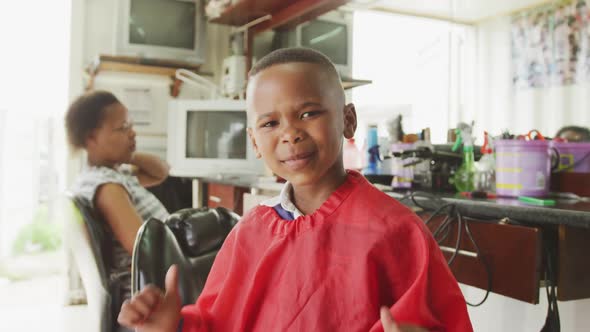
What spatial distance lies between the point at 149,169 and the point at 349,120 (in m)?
1.90

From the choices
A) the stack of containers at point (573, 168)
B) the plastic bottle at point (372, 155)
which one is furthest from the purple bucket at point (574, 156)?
the plastic bottle at point (372, 155)

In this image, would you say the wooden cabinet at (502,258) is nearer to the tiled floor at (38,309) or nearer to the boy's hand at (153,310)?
the boy's hand at (153,310)

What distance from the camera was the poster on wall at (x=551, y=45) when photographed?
1.60 m

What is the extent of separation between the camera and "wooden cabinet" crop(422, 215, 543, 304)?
3.84ft

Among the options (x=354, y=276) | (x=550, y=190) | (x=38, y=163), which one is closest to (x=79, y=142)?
(x=354, y=276)

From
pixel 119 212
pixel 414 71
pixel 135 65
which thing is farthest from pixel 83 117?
pixel 135 65

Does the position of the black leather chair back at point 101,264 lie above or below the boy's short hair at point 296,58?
below

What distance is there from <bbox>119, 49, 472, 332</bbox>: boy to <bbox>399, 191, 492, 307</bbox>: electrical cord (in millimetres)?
629

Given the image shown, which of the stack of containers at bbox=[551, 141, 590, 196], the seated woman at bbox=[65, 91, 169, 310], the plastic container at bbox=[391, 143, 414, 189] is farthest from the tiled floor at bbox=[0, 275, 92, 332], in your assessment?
the stack of containers at bbox=[551, 141, 590, 196]

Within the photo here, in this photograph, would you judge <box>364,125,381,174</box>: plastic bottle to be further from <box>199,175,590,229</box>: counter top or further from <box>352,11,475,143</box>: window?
<box>199,175,590,229</box>: counter top

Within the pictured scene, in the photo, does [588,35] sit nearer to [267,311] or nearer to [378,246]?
[378,246]

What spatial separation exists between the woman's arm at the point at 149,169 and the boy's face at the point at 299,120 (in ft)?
6.12

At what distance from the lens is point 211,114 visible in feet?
11.4

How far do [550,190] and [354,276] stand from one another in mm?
1201
